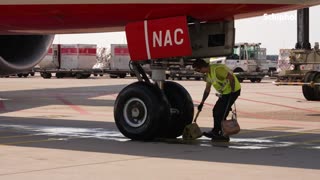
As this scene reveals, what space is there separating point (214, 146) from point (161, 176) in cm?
325

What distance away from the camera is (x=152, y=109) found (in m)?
11.8

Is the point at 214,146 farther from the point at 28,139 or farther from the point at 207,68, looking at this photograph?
the point at 28,139

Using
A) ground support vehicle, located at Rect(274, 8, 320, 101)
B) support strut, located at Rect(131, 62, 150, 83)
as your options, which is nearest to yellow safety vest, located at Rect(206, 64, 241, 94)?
support strut, located at Rect(131, 62, 150, 83)

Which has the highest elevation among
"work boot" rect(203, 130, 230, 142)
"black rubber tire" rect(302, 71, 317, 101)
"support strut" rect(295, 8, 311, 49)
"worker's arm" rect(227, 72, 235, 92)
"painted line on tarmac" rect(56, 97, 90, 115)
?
"support strut" rect(295, 8, 311, 49)

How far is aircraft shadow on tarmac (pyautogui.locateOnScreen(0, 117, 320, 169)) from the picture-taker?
1012cm

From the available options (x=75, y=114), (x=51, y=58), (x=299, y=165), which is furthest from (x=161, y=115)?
(x=51, y=58)

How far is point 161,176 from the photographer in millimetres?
8523

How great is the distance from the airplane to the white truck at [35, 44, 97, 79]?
39040 mm

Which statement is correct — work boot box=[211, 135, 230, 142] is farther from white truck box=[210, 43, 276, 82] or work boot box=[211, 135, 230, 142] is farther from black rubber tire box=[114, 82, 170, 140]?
white truck box=[210, 43, 276, 82]

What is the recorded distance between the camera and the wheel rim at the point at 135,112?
39.5 feet

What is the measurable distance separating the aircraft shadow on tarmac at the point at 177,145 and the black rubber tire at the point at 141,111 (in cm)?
20

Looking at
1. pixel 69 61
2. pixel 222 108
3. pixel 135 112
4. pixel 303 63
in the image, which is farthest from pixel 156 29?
pixel 69 61

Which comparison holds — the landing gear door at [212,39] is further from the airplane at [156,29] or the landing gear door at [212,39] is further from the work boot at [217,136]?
the work boot at [217,136]

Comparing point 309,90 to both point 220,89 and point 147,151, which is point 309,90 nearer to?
point 220,89
